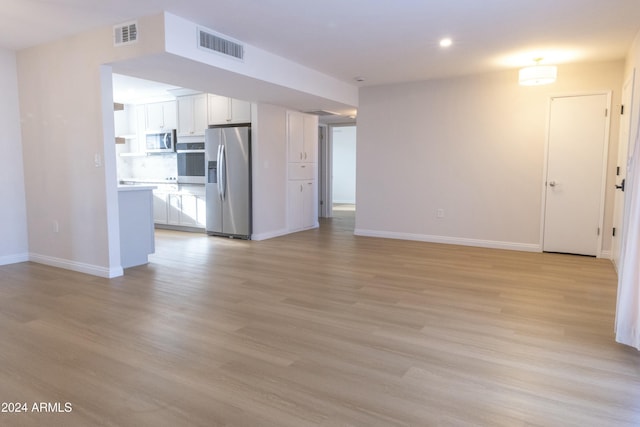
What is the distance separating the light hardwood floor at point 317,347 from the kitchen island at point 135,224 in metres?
0.31

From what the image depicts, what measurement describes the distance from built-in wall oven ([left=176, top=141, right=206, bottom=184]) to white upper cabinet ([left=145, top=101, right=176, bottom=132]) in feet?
1.57

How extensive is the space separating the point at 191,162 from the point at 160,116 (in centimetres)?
118

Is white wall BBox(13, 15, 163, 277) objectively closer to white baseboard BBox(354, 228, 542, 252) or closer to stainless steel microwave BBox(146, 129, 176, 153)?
stainless steel microwave BBox(146, 129, 176, 153)

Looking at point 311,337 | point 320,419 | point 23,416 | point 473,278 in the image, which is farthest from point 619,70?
point 23,416

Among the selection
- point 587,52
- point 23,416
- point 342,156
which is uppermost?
point 587,52

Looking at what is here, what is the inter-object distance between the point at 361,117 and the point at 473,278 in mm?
3525

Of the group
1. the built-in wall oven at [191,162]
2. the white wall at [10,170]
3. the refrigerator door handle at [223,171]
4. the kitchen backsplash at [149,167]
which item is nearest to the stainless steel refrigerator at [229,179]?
the refrigerator door handle at [223,171]

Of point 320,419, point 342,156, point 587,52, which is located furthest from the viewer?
point 342,156

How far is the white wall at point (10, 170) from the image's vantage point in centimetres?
470

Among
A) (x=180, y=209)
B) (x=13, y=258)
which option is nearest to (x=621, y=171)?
(x=180, y=209)

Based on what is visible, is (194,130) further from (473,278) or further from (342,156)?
(342,156)

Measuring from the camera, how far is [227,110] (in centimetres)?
663

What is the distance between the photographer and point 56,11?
349 cm

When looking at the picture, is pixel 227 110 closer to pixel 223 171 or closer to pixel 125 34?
pixel 223 171
